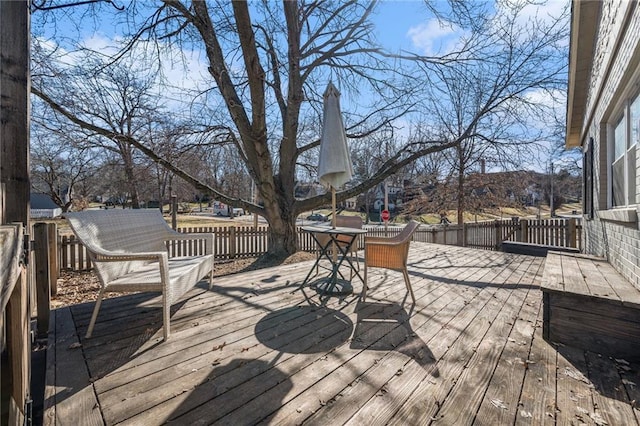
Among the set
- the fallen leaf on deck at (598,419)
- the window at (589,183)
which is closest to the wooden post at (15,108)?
the fallen leaf on deck at (598,419)

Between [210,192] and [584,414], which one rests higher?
[210,192]

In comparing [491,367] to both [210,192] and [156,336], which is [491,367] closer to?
[156,336]

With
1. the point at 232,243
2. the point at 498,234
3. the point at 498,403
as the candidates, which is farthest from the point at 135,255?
the point at 498,234

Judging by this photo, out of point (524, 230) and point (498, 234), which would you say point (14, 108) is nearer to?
point (524, 230)

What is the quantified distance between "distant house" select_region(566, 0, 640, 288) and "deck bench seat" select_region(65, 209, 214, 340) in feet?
12.5

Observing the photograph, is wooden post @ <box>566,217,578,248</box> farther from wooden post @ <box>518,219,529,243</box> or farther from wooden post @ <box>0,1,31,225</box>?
wooden post @ <box>0,1,31,225</box>

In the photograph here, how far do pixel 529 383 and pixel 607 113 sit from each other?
12.6ft

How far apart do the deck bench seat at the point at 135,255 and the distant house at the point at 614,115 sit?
3.80m

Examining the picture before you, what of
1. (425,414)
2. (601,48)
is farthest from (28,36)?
(601,48)

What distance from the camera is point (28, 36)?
2.14 metres

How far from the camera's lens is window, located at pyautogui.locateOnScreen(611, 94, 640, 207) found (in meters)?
2.84

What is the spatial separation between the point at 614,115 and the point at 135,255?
218 inches

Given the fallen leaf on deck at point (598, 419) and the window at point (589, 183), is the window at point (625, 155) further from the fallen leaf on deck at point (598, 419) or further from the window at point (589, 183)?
the fallen leaf on deck at point (598, 419)

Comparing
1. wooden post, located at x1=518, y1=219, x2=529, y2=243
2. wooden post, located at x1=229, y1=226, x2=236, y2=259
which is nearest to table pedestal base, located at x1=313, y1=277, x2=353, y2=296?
wooden post, located at x1=229, y1=226, x2=236, y2=259
